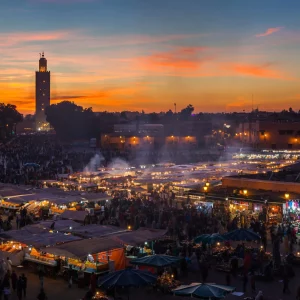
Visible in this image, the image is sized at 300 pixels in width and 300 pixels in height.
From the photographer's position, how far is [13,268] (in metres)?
12.1

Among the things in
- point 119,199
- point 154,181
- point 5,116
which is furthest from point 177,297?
point 5,116

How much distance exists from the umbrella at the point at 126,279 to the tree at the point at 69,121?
218 feet

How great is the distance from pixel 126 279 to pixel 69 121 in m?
A: 67.9

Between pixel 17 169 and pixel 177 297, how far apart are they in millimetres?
24212

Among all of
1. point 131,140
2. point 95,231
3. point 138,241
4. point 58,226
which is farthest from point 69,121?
point 138,241

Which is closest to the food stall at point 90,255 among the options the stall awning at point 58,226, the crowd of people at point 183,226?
the crowd of people at point 183,226

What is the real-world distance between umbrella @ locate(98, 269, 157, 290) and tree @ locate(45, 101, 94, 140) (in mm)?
66530

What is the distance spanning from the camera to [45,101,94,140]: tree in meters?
75.4

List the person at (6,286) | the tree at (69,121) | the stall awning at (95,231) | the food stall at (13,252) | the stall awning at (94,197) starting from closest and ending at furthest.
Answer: the person at (6,286), the food stall at (13,252), the stall awning at (95,231), the stall awning at (94,197), the tree at (69,121)

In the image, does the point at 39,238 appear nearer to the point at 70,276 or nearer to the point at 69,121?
the point at 70,276

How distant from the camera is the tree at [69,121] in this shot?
75.4m

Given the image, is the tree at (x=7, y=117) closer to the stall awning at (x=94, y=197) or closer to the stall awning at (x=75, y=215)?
the stall awning at (x=94, y=197)

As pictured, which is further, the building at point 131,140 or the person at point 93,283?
the building at point 131,140

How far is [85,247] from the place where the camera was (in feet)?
36.2
